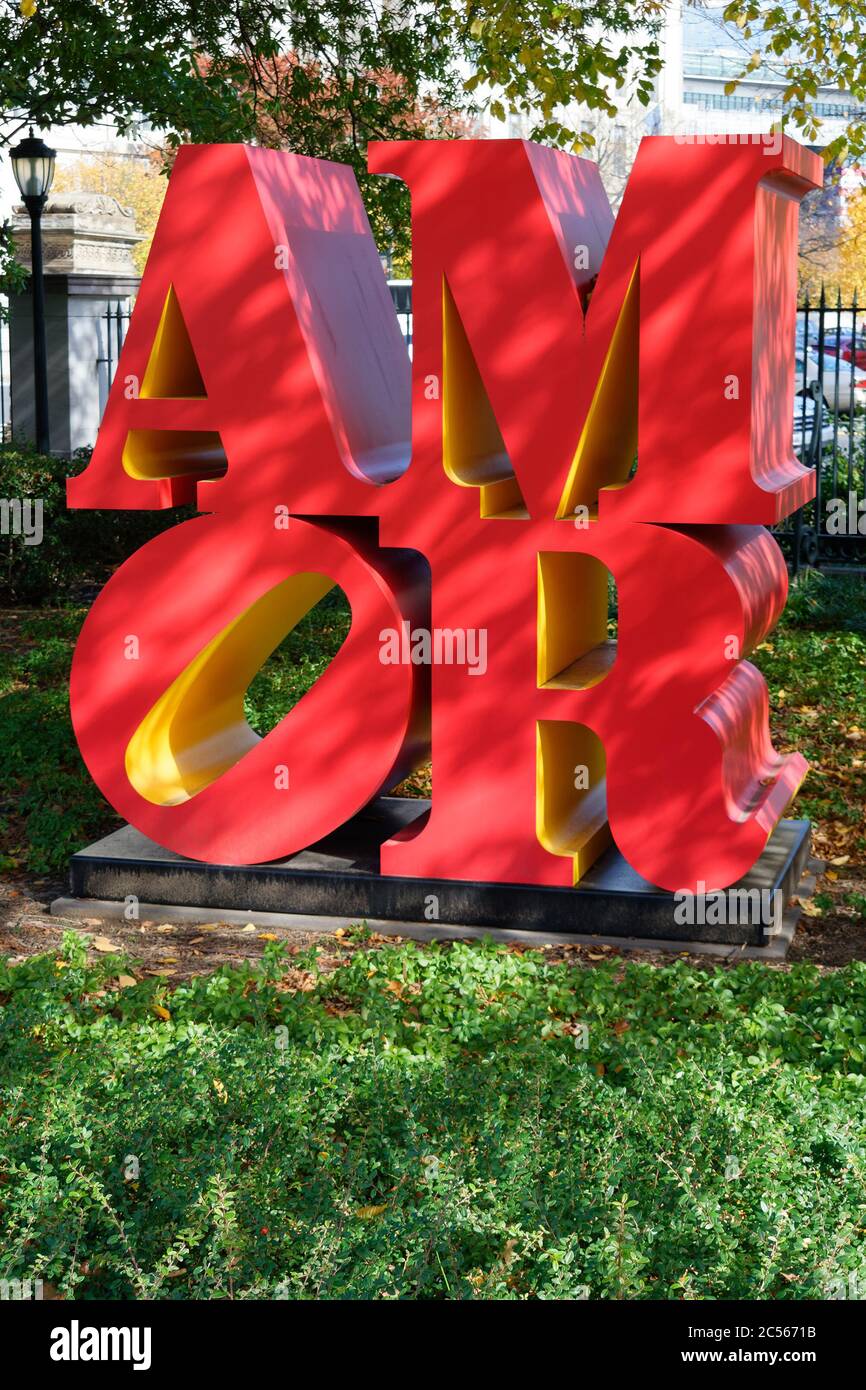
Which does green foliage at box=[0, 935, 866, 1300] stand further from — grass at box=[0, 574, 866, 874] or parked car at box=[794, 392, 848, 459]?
parked car at box=[794, 392, 848, 459]

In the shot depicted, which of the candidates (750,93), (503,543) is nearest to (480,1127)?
(503,543)

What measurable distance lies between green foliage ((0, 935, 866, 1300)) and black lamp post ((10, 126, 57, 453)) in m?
10.6

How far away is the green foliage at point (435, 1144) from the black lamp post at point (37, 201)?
10630 mm

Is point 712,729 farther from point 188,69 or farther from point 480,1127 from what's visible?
point 188,69

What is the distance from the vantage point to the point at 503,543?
618cm

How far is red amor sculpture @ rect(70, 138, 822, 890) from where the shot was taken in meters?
5.90

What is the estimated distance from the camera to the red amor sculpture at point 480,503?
5898 mm

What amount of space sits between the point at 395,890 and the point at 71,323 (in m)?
12.4

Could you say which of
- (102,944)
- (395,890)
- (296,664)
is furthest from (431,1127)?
(296,664)

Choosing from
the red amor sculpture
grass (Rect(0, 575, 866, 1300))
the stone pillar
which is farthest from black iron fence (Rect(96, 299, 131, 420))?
grass (Rect(0, 575, 866, 1300))

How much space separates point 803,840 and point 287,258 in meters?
3.29

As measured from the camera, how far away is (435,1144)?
412cm

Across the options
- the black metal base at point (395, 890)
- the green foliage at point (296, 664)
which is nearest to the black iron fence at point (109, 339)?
the green foliage at point (296, 664)

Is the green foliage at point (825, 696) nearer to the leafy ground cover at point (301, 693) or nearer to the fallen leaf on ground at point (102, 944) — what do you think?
the leafy ground cover at point (301, 693)
